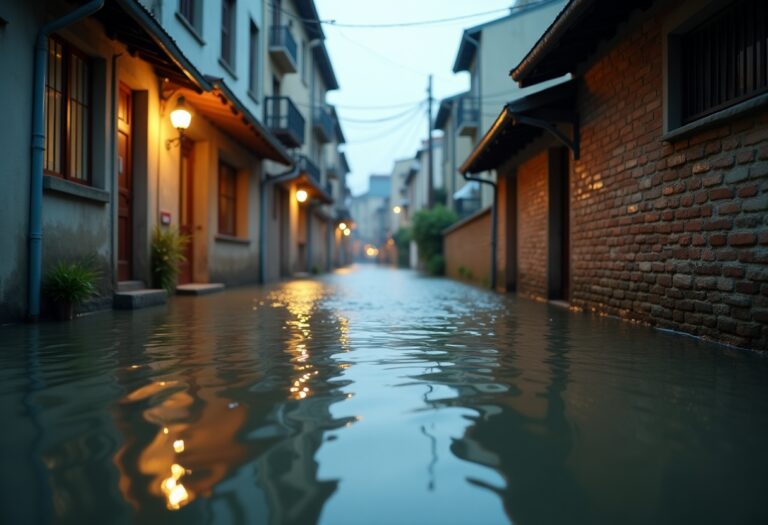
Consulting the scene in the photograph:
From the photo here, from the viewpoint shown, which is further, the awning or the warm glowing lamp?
the warm glowing lamp

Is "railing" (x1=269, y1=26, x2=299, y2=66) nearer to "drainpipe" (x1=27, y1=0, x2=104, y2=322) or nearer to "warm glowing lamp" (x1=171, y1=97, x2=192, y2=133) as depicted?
"warm glowing lamp" (x1=171, y1=97, x2=192, y2=133)

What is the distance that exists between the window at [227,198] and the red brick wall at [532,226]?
6.47 meters

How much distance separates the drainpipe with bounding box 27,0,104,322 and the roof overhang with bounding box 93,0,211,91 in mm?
572

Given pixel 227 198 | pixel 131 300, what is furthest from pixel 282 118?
pixel 131 300

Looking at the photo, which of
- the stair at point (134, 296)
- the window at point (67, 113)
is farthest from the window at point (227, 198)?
the window at point (67, 113)

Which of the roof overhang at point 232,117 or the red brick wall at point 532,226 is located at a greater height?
the roof overhang at point 232,117

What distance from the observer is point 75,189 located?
19.3 feet

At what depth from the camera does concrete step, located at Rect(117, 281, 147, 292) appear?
24.2 ft

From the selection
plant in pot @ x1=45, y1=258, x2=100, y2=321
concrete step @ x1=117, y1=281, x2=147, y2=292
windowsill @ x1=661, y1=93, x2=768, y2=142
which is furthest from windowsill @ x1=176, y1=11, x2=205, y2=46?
windowsill @ x1=661, y1=93, x2=768, y2=142

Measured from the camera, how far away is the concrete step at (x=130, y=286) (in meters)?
7.36

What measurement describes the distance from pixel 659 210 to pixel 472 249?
11.2 meters

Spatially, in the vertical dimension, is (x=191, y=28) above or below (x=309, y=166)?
above

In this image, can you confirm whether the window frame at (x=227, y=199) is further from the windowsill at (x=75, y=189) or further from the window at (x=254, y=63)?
the windowsill at (x=75, y=189)

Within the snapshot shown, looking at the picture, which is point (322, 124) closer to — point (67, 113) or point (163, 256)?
point (163, 256)
